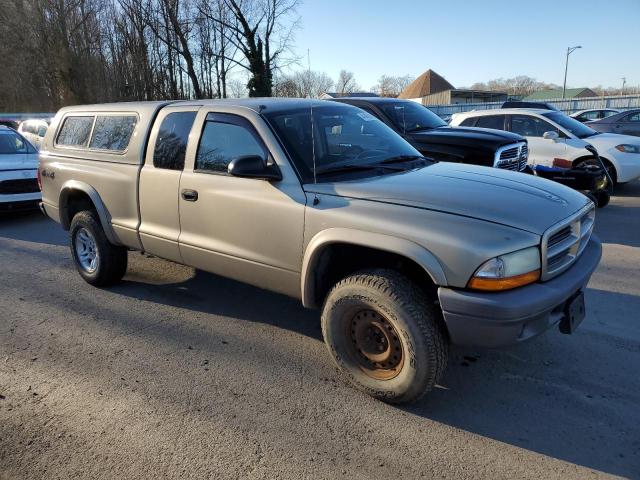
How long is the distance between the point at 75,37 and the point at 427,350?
4354cm

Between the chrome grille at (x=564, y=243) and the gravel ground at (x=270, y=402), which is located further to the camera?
the chrome grille at (x=564, y=243)

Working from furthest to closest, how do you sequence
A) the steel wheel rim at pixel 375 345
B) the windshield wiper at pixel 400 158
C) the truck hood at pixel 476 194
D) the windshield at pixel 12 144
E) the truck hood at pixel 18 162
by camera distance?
the windshield at pixel 12 144
the truck hood at pixel 18 162
the windshield wiper at pixel 400 158
the steel wheel rim at pixel 375 345
the truck hood at pixel 476 194

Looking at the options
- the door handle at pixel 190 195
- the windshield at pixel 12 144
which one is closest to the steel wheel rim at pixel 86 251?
the door handle at pixel 190 195

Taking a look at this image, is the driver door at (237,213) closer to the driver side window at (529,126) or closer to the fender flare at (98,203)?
the fender flare at (98,203)

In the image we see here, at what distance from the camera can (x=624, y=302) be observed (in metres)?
4.42

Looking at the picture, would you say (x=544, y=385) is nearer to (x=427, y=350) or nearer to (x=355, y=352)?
(x=427, y=350)

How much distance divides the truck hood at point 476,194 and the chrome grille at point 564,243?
5cm

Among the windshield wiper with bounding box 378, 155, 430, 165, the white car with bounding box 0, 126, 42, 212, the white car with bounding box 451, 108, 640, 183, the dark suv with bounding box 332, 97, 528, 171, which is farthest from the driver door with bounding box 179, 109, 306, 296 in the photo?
the white car with bounding box 451, 108, 640, 183

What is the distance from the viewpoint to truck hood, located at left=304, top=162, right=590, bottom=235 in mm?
2750

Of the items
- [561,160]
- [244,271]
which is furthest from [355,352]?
[561,160]

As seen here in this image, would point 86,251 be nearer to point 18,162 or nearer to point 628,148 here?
point 18,162

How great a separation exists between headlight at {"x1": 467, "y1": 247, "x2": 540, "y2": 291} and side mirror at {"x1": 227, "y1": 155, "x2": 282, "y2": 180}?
1.48 meters

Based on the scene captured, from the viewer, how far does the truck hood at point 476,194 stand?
2.75 m

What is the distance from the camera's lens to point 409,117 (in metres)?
8.25
